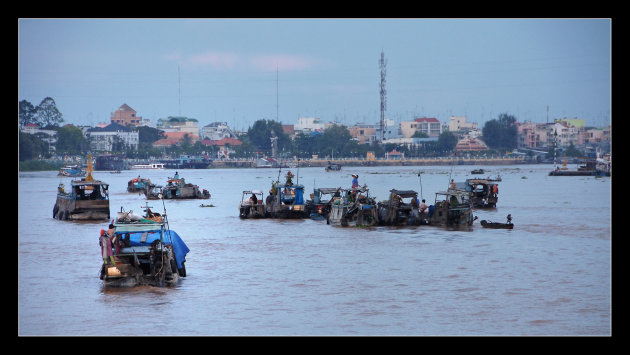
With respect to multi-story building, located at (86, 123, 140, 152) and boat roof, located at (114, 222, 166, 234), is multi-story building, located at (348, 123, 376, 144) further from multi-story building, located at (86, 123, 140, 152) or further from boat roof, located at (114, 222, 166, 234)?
boat roof, located at (114, 222, 166, 234)

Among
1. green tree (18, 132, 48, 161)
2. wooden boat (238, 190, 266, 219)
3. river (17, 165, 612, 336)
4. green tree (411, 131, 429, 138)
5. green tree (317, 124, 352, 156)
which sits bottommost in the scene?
river (17, 165, 612, 336)

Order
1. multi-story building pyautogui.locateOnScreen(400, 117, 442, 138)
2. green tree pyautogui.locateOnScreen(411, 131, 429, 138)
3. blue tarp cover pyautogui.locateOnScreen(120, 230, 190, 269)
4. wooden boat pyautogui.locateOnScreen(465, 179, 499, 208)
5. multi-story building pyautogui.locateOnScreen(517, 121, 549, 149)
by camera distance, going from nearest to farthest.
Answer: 1. blue tarp cover pyautogui.locateOnScreen(120, 230, 190, 269)
2. wooden boat pyautogui.locateOnScreen(465, 179, 499, 208)
3. multi-story building pyautogui.locateOnScreen(517, 121, 549, 149)
4. green tree pyautogui.locateOnScreen(411, 131, 429, 138)
5. multi-story building pyautogui.locateOnScreen(400, 117, 442, 138)

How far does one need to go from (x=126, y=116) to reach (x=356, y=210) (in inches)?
5446

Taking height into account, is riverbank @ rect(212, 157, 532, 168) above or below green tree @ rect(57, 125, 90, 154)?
below

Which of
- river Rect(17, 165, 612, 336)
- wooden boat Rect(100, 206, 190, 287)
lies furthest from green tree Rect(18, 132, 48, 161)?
wooden boat Rect(100, 206, 190, 287)

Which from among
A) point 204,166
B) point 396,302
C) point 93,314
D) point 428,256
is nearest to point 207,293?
point 93,314

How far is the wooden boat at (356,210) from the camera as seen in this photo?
2633 centimetres

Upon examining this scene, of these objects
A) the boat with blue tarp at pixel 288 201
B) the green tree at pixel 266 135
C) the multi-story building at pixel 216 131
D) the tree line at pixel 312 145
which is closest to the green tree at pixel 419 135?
the tree line at pixel 312 145

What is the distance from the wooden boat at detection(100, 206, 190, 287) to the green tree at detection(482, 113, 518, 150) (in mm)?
134911

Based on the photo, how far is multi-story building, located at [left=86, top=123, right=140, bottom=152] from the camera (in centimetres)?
12781

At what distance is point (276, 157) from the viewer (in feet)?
451

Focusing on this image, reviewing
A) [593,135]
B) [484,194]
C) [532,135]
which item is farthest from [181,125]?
[484,194]

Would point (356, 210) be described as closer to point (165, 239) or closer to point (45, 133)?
point (165, 239)
